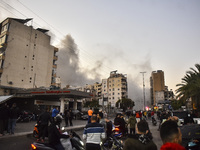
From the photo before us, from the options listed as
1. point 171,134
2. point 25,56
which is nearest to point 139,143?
point 171,134

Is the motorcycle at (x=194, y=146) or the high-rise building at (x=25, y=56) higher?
the high-rise building at (x=25, y=56)

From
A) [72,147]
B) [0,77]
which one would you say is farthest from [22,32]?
[72,147]

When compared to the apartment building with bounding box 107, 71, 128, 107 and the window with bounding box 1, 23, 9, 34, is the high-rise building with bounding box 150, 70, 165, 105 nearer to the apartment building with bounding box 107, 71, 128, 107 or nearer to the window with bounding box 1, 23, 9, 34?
the apartment building with bounding box 107, 71, 128, 107

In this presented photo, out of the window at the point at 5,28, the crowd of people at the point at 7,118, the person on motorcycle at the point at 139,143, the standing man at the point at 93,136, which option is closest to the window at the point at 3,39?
the window at the point at 5,28

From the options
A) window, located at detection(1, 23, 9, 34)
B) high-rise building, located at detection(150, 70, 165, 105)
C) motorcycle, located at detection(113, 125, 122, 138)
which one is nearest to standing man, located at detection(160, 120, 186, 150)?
motorcycle, located at detection(113, 125, 122, 138)

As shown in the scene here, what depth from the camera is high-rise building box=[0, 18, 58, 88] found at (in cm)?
4053

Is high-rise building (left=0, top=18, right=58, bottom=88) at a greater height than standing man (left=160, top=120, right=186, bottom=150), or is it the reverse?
high-rise building (left=0, top=18, right=58, bottom=88)

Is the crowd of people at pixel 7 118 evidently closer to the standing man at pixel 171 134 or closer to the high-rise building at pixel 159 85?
the standing man at pixel 171 134

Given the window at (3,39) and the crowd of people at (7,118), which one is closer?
the crowd of people at (7,118)

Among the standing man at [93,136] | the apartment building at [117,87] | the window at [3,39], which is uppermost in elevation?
the window at [3,39]

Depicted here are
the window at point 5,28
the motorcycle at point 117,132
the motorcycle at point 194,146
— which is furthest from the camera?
the window at point 5,28

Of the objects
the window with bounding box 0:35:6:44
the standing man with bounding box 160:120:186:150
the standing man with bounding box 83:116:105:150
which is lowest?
the standing man with bounding box 83:116:105:150

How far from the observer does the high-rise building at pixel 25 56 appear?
Answer: 40.5 metres

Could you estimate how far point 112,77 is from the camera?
106875 millimetres
